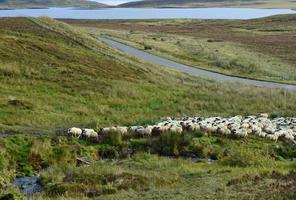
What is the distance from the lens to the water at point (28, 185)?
1864 centimetres

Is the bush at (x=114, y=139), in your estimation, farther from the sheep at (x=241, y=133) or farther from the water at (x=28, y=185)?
the sheep at (x=241, y=133)

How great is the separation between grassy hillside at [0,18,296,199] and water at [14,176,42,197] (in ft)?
1.15

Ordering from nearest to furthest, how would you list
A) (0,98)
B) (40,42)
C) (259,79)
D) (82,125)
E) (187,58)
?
(82,125) < (0,98) < (40,42) < (259,79) < (187,58)

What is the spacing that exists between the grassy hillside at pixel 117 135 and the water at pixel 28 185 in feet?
1.15

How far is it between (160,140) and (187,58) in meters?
49.7

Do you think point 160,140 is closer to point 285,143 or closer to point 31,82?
point 285,143

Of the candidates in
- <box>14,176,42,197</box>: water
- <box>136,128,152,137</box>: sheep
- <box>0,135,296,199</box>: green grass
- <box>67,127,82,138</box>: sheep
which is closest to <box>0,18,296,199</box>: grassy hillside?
<box>0,135,296,199</box>: green grass

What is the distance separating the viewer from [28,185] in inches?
775

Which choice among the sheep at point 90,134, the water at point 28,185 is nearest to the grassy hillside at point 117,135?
the water at point 28,185

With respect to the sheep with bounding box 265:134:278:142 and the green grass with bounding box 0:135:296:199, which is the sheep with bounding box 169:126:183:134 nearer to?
the green grass with bounding box 0:135:296:199

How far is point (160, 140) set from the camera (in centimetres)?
2592

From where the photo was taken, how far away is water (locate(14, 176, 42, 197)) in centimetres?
1864

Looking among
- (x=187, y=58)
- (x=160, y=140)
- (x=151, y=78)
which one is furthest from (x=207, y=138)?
(x=187, y=58)

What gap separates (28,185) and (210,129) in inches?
440
